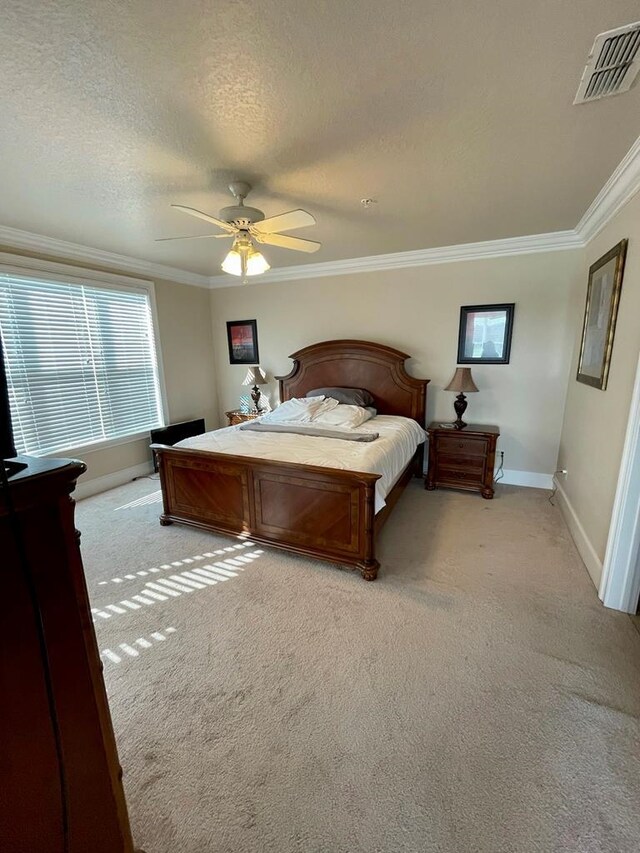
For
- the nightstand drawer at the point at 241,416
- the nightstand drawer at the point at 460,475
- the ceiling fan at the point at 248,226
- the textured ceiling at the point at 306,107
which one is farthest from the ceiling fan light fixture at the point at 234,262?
the nightstand drawer at the point at 460,475

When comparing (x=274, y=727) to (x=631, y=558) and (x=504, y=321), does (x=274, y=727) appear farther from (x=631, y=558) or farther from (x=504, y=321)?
(x=504, y=321)

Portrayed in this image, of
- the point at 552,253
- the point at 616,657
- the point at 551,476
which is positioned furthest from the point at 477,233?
the point at 616,657

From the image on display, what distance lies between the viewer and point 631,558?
6.30ft

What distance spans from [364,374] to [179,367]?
8.09 ft

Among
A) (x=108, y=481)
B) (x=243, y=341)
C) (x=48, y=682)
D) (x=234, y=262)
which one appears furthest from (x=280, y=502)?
(x=243, y=341)

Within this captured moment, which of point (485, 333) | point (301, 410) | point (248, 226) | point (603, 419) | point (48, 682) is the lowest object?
point (48, 682)

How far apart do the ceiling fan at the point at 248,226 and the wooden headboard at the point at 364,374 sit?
1.78m

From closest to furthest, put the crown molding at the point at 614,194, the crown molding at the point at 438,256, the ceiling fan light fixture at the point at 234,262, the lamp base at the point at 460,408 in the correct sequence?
the crown molding at the point at 614,194, the ceiling fan light fixture at the point at 234,262, the crown molding at the point at 438,256, the lamp base at the point at 460,408

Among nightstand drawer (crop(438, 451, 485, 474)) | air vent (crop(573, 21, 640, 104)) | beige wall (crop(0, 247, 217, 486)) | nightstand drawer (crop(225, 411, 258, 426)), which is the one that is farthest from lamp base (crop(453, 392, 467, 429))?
beige wall (crop(0, 247, 217, 486))

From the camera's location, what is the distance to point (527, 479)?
3.79 metres

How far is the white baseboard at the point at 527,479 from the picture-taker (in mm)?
3703

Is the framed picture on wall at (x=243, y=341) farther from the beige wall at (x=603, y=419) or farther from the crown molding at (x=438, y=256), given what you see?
the beige wall at (x=603, y=419)

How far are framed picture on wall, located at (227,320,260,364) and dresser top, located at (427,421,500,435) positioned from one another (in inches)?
102

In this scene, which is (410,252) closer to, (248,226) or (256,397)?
(248,226)
